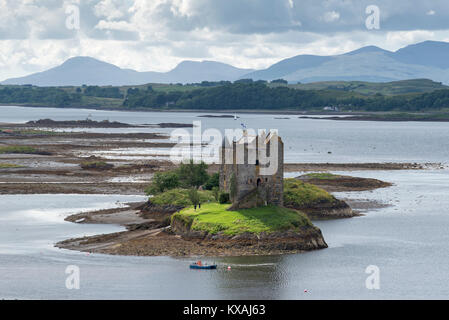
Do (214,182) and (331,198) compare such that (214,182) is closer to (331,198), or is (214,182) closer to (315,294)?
(331,198)

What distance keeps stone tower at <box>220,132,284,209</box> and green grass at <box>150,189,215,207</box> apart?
1215 centimetres

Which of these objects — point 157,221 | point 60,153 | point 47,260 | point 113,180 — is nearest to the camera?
point 47,260

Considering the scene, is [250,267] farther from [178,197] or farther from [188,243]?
[178,197]

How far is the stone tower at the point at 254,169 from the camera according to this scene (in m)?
72.4

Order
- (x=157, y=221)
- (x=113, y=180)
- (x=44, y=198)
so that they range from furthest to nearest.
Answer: (x=113, y=180) → (x=44, y=198) → (x=157, y=221)

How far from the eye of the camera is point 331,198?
92.4m

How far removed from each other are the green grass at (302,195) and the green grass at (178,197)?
361 inches

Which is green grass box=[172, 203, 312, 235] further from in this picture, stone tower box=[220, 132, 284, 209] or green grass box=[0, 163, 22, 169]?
green grass box=[0, 163, 22, 169]

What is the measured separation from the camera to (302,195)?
91.2 m
